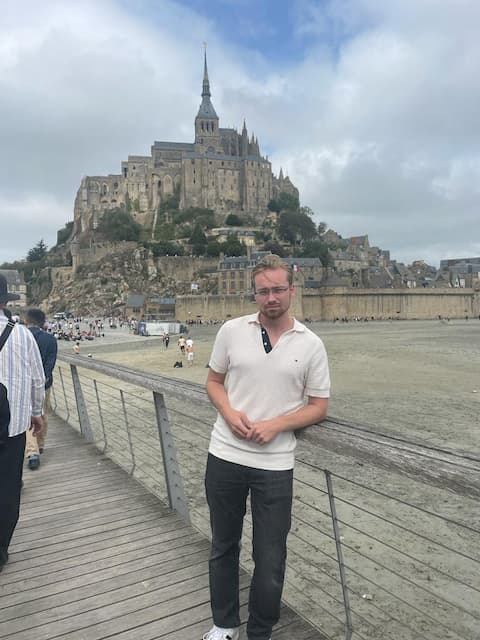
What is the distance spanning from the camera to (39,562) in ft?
9.98

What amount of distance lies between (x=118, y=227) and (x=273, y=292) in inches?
3188

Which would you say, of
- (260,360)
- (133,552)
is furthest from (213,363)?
(133,552)

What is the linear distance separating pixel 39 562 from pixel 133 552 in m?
0.57

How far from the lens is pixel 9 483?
2990mm

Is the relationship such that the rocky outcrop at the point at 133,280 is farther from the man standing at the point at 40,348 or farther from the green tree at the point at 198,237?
the man standing at the point at 40,348

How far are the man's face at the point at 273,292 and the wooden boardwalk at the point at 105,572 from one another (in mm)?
1560

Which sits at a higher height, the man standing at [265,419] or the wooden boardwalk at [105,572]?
the man standing at [265,419]

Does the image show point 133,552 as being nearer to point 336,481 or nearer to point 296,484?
point 296,484

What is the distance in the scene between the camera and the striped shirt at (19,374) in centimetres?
293

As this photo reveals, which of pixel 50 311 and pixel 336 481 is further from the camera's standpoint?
pixel 50 311

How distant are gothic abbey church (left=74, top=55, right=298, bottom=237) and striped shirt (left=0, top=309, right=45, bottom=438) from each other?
271 ft

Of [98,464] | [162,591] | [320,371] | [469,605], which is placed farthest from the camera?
[98,464]

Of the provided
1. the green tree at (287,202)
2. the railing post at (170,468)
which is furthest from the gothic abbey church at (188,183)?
the railing post at (170,468)

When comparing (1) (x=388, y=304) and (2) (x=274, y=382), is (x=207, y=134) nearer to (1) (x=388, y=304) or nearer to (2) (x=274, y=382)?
(1) (x=388, y=304)
